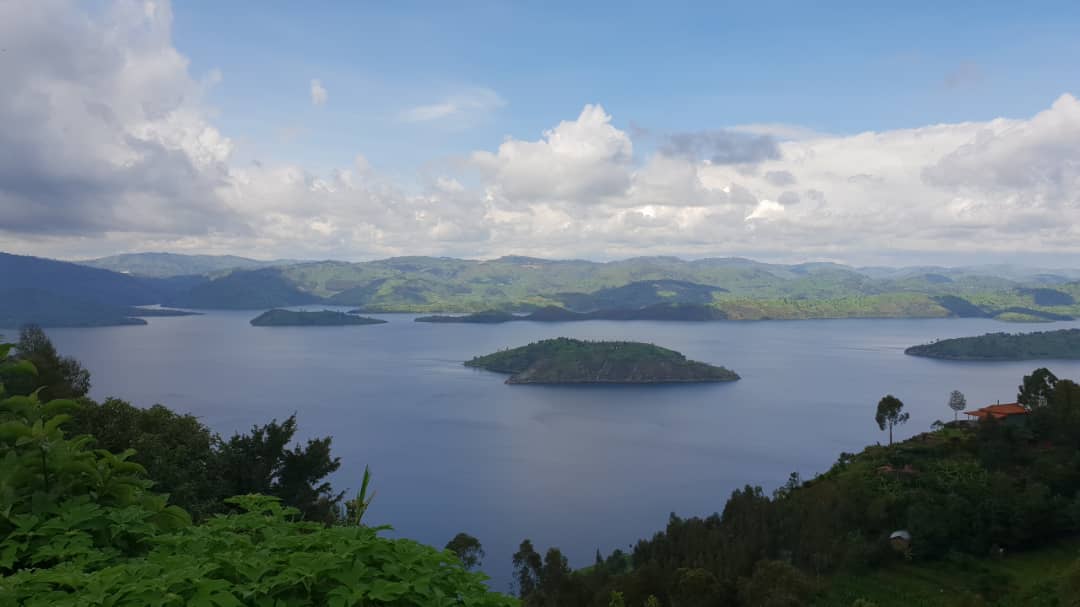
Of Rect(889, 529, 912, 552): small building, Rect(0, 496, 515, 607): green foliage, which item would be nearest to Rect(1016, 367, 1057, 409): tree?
Rect(889, 529, 912, 552): small building

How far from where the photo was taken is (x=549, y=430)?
129125 millimetres

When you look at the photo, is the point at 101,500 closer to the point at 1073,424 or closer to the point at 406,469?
the point at 1073,424

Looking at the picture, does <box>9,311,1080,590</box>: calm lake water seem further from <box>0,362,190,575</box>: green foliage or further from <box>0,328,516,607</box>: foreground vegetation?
<box>0,328,516,607</box>: foreground vegetation

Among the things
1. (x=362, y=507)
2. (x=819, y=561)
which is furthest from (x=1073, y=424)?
(x=362, y=507)

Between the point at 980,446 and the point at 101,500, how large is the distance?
70.0 m

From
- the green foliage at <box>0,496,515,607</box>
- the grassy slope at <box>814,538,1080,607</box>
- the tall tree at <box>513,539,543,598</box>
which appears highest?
the green foliage at <box>0,496,515,607</box>

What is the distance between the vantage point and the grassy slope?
39.9 metres

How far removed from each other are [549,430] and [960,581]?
8952 cm

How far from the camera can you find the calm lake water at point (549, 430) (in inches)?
3319

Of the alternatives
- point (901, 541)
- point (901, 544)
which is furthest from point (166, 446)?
point (901, 541)

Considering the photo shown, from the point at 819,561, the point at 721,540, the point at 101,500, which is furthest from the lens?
the point at 721,540

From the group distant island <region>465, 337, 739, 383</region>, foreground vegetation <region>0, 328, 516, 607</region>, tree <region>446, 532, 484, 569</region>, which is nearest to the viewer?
foreground vegetation <region>0, 328, 516, 607</region>

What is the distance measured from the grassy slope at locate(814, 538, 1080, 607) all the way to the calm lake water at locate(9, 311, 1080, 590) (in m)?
31.6

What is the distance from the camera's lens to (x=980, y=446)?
2340 inches
